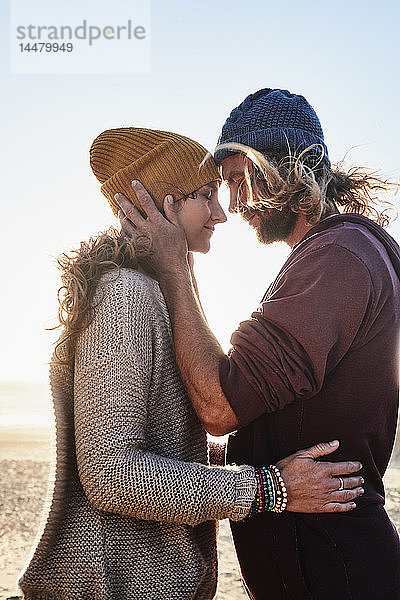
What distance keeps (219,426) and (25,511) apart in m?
8.09

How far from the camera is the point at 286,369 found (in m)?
2.35

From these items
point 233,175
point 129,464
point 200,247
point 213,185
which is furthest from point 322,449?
point 233,175

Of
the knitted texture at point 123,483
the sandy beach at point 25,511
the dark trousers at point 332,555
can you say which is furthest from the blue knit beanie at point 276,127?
the sandy beach at point 25,511

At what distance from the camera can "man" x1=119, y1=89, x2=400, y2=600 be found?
2399mm

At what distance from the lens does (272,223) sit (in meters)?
3.21

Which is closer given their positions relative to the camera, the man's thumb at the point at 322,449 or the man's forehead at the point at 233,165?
the man's thumb at the point at 322,449

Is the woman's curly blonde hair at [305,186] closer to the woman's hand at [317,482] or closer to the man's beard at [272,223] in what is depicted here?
the man's beard at [272,223]

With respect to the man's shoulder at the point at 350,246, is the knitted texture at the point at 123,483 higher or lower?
lower

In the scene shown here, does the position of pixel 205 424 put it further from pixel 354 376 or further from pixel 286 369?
pixel 354 376

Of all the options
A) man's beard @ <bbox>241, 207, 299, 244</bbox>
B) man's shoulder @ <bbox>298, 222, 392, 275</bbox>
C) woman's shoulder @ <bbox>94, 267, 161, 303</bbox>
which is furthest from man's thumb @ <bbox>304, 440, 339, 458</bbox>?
man's beard @ <bbox>241, 207, 299, 244</bbox>

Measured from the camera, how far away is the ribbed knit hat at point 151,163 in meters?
2.95

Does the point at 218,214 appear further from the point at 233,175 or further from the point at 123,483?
the point at 123,483

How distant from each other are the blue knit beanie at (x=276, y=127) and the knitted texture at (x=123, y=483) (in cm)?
106

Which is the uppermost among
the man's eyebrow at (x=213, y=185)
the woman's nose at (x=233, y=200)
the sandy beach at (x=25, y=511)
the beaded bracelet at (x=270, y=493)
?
the man's eyebrow at (x=213, y=185)
